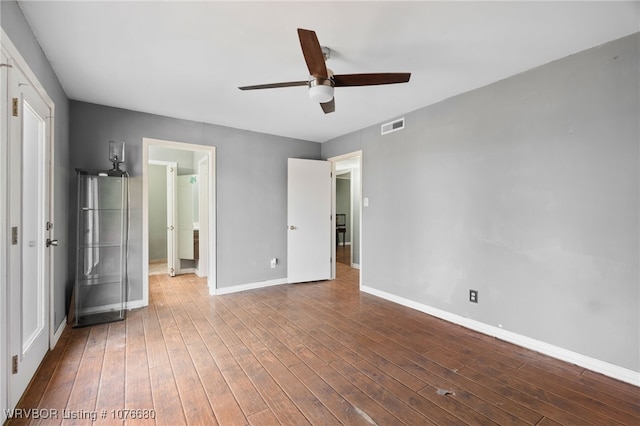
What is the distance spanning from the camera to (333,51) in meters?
Result: 2.22

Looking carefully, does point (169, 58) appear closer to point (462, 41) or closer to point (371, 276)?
point (462, 41)

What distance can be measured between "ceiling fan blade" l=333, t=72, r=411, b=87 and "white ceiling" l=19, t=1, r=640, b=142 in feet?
1.02

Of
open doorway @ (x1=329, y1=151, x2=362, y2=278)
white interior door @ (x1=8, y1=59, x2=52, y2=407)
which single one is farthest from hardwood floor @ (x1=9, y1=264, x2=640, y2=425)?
open doorway @ (x1=329, y1=151, x2=362, y2=278)

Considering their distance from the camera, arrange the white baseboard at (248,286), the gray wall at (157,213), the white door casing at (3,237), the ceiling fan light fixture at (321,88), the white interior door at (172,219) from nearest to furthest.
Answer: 1. the white door casing at (3,237)
2. the ceiling fan light fixture at (321,88)
3. the white baseboard at (248,286)
4. the white interior door at (172,219)
5. the gray wall at (157,213)

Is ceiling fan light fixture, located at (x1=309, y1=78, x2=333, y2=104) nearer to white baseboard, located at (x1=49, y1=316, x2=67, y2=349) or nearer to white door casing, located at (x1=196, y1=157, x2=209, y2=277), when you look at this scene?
white baseboard, located at (x1=49, y1=316, x2=67, y2=349)

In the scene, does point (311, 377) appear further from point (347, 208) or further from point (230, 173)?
point (347, 208)

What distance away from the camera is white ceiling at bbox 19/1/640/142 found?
5.86 ft

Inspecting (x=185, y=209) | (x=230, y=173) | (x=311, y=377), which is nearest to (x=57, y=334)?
(x=311, y=377)

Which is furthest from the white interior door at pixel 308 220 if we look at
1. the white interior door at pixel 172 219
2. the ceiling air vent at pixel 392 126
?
the white interior door at pixel 172 219

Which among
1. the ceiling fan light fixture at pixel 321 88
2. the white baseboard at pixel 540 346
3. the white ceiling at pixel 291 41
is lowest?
the white baseboard at pixel 540 346

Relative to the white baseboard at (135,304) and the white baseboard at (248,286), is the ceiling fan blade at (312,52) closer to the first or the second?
the white baseboard at (248,286)

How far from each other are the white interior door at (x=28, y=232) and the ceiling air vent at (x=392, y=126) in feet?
11.6

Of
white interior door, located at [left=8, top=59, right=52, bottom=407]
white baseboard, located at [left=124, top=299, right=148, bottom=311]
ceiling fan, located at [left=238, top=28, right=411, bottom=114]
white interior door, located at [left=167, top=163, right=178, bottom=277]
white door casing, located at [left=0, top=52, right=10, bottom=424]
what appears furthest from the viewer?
white interior door, located at [left=167, top=163, right=178, bottom=277]

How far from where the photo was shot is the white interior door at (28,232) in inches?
66.6
